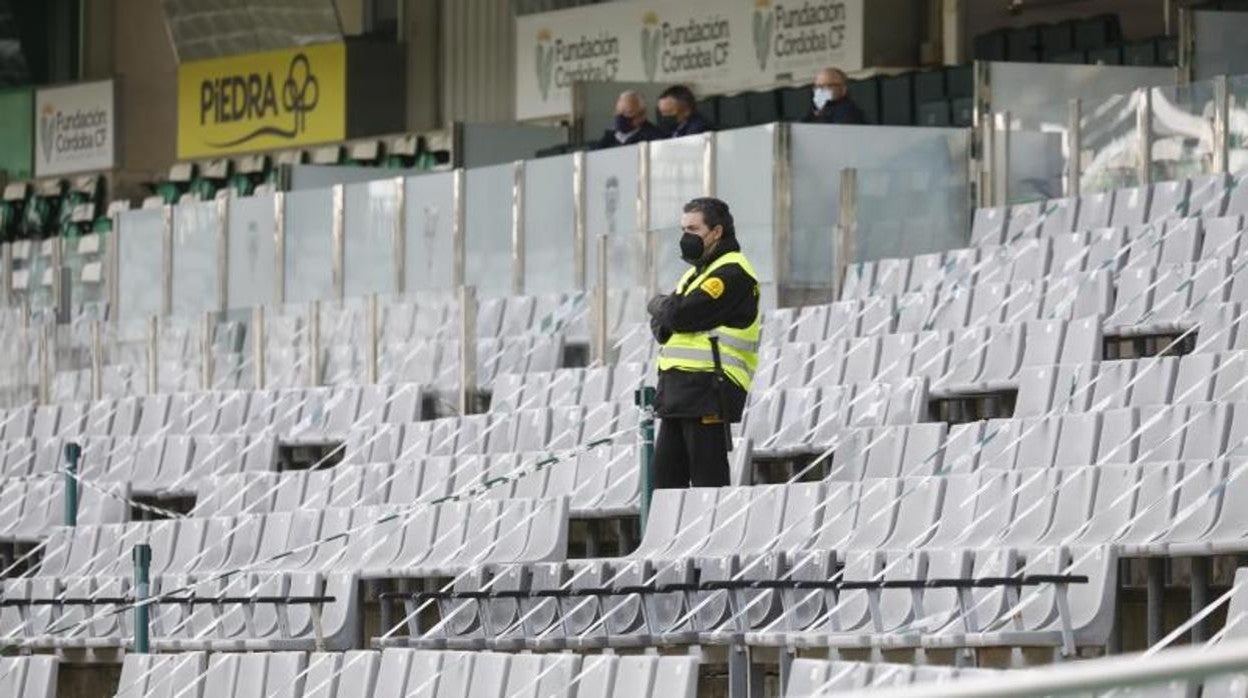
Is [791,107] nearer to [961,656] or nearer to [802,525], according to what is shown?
[802,525]

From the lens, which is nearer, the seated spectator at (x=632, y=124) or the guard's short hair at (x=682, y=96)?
the guard's short hair at (x=682, y=96)

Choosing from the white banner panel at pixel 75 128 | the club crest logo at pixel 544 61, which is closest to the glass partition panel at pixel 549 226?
the club crest logo at pixel 544 61

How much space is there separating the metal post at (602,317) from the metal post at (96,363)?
3.74 m

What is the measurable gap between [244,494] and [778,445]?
291 centimetres

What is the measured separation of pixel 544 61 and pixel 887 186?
30.1 feet

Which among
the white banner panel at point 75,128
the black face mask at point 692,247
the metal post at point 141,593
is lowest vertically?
the metal post at point 141,593

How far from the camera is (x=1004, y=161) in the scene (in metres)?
12.6

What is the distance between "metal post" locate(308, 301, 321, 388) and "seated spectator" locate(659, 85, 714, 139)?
7.04ft

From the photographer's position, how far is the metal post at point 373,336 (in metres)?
13.8

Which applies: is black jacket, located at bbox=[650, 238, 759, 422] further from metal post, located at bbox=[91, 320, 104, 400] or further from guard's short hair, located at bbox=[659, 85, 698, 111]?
metal post, located at bbox=[91, 320, 104, 400]

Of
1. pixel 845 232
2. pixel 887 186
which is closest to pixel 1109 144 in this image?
pixel 887 186

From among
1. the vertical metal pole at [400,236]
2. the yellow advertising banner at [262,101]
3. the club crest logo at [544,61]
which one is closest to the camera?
the vertical metal pole at [400,236]

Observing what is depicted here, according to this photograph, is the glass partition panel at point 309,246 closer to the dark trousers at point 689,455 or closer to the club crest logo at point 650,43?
the club crest logo at point 650,43

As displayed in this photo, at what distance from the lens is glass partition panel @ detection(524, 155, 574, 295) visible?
1365 centimetres
